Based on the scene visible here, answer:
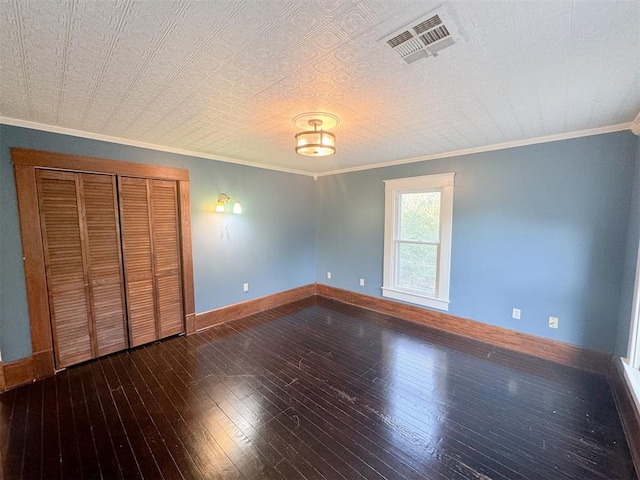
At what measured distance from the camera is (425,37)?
48.8 inches

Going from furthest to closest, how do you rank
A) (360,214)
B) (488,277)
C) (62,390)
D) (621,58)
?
(360,214) < (488,277) < (62,390) < (621,58)

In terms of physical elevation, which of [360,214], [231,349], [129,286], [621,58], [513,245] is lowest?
[231,349]

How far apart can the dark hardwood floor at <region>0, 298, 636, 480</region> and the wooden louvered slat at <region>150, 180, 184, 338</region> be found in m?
0.39

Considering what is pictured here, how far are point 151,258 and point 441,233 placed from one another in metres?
3.72

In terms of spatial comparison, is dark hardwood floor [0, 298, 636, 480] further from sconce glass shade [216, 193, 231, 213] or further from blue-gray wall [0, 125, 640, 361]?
sconce glass shade [216, 193, 231, 213]

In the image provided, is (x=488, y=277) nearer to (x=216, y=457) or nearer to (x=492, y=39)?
(x=492, y=39)

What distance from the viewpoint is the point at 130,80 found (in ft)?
5.30

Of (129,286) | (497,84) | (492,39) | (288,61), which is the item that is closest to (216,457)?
(129,286)

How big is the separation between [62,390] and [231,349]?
1.44 meters

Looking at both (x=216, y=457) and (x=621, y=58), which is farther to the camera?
(x=216, y=457)

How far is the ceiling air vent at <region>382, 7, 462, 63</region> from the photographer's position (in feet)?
3.74

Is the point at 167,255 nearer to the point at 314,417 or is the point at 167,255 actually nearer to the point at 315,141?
the point at 315,141

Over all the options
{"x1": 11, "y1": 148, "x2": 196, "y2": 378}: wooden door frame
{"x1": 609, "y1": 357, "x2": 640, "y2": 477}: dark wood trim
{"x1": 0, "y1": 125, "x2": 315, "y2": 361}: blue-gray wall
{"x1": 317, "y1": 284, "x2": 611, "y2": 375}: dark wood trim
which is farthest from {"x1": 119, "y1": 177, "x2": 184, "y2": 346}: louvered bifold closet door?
{"x1": 609, "y1": 357, "x2": 640, "y2": 477}: dark wood trim

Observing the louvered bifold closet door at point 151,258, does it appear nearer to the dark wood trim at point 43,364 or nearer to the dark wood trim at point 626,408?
the dark wood trim at point 43,364
